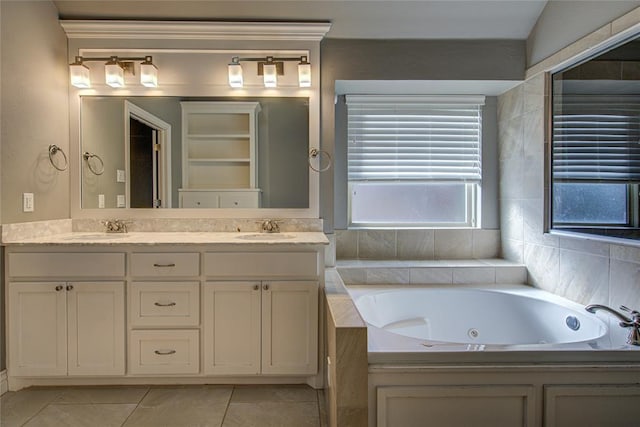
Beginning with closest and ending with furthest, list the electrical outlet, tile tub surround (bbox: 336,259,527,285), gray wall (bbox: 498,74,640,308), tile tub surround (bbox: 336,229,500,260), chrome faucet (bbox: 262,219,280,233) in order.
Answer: gray wall (bbox: 498,74,640,308) < the electrical outlet < chrome faucet (bbox: 262,219,280,233) < tile tub surround (bbox: 336,259,527,285) < tile tub surround (bbox: 336,229,500,260)

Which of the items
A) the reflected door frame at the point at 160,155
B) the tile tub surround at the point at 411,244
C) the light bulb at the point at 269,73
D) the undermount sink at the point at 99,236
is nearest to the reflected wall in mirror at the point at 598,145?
the tile tub surround at the point at 411,244

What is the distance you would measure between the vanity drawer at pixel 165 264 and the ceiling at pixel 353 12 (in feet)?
5.17

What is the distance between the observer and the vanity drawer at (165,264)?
2078mm

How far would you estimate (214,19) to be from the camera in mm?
2557

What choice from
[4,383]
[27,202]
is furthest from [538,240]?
[4,383]

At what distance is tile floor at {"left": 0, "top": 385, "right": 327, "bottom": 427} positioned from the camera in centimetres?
181

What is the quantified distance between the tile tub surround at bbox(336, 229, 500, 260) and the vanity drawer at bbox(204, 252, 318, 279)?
1.00 meters

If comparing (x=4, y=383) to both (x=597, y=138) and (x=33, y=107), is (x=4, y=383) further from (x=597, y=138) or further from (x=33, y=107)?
(x=597, y=138)

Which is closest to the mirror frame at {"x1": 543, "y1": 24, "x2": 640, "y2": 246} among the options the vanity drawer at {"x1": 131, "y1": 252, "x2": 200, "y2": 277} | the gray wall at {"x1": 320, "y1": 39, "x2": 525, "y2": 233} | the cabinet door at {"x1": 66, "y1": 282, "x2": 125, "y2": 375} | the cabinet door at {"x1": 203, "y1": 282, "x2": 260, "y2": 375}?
the gray wall at {"x1": 320, "y1": 39, "x2": 525, "y2": 233}

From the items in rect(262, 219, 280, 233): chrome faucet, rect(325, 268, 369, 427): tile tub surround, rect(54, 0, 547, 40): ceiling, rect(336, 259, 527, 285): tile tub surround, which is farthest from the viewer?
rect(336, 259, 527, 285): tile tub surround

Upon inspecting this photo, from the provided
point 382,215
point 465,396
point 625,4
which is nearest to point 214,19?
point 382,215

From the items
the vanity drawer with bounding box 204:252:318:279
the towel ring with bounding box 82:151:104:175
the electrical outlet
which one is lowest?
the vanity drawer with bounding box 204:252:318:279

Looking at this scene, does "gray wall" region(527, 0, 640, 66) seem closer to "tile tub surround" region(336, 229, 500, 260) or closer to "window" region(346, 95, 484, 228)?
"window" region(346, 95, 484, 228)

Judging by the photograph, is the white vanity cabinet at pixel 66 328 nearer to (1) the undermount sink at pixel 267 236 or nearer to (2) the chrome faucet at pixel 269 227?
(1) the undermount sink at pixel 267 236
